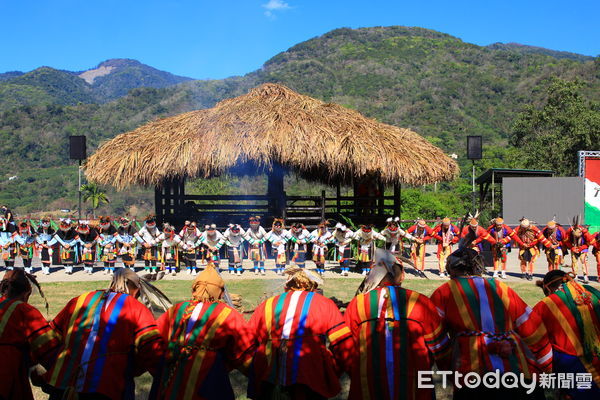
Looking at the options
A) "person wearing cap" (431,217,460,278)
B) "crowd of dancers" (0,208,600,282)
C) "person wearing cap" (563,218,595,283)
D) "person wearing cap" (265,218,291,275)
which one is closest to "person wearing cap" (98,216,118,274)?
"crowd of dancers" (0,208,600,282)

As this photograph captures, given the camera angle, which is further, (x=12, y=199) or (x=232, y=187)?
(x=12, y=199)

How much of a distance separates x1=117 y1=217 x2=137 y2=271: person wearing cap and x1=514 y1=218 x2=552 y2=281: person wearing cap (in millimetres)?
9151

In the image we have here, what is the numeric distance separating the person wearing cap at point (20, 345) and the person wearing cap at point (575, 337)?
3.42 meters

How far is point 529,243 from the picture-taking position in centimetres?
1220

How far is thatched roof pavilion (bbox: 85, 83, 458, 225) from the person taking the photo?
1373cm

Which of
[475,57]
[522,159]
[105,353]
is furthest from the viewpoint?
[475,57]

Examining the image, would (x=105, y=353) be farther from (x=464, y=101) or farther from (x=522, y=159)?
(x=464, y=101)

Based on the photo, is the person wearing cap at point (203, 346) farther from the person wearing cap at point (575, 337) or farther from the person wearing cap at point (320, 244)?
the person wearing cap at point (320, 244)

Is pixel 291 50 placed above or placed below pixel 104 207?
above

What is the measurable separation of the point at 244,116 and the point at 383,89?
55.8 metres

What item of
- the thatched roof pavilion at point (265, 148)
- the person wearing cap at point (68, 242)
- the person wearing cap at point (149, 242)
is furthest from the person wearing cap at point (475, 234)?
the person wearing cap at point (68, 242)

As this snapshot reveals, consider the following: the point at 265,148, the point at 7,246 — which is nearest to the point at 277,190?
the point at 265,148

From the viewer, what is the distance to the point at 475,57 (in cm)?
8450

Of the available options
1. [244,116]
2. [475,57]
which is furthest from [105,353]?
[475,57]
